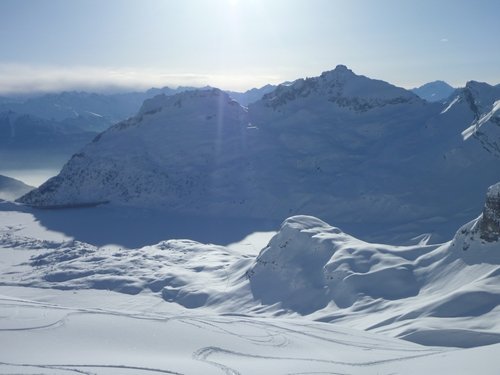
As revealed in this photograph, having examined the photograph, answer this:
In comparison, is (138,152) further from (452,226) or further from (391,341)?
(391,341)

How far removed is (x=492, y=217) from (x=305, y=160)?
235ft

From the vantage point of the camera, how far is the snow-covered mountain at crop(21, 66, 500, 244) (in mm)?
87750

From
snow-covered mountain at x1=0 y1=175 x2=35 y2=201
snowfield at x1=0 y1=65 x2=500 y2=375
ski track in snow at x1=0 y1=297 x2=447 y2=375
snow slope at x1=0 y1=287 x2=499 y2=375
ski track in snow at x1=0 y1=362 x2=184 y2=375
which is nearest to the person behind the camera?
ski track in snow at x1=0 y1=362 x2=184 y2=375

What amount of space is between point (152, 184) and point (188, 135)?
16361mm

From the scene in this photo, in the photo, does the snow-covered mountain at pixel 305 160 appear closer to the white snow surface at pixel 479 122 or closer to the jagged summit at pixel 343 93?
the jagged summit at pixel 343 93

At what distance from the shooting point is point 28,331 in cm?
2038

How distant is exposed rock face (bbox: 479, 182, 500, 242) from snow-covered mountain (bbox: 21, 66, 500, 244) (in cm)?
3520

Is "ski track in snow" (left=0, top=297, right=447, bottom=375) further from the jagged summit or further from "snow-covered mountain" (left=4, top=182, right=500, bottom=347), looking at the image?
the jagged summit

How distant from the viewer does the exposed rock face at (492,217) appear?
3553 cm

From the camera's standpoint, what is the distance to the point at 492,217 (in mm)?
35812

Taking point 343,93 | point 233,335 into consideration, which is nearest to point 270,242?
point 233,335

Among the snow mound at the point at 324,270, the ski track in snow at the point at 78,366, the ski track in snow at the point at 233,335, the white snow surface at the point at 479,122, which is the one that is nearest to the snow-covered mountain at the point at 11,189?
the snow mound at the point at 324,270

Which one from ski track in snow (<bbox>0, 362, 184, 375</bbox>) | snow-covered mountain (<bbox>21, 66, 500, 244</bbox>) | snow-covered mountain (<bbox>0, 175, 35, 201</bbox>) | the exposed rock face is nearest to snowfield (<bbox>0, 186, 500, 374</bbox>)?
ski track in snow (<bbox>0, 362, 184, 375</bbox>)

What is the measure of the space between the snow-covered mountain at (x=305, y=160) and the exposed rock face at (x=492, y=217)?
35.2 m
